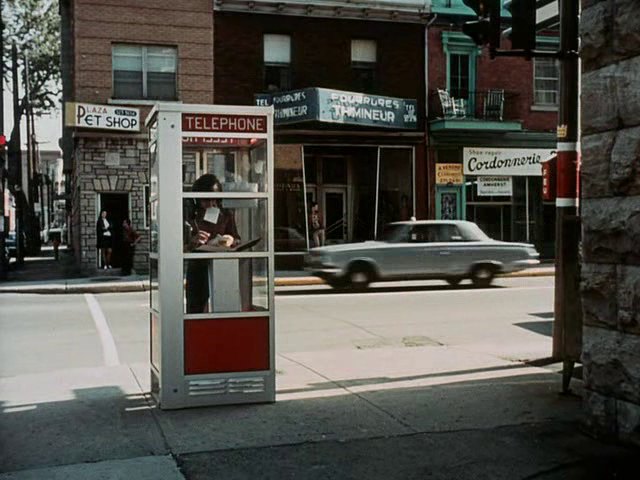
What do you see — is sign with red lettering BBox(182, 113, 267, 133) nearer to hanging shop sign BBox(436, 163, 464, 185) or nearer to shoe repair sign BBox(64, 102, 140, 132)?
shoe repair sign BBox(64, 102, 140, 132)

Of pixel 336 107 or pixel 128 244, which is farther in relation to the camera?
pixel 336 107

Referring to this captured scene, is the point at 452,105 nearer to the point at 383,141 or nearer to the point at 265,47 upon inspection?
the point at 383,141

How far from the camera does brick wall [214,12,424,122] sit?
23875mm

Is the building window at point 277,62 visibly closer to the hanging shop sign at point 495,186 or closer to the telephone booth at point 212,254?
the hanging shop sign at point 495,186

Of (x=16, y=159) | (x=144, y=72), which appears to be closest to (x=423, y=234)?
(x=144, y=72)

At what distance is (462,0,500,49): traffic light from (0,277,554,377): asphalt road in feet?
11.6

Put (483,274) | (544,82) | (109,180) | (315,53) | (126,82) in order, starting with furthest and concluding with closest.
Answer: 1. (544,82)
2. (315,53)
3. (126,82)
4. (109,180)
5. (483,274)

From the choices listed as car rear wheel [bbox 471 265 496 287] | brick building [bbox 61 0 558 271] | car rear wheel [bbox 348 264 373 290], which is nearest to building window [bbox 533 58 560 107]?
brick building [bbox 61 0 558 271]

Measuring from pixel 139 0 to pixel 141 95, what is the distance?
8.98 ft

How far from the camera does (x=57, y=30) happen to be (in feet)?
136

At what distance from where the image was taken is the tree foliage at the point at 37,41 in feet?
124

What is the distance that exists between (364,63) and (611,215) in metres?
20.7

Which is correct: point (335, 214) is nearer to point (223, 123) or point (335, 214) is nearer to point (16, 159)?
point (16, 159)

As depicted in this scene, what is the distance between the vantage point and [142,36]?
23.2 meters
